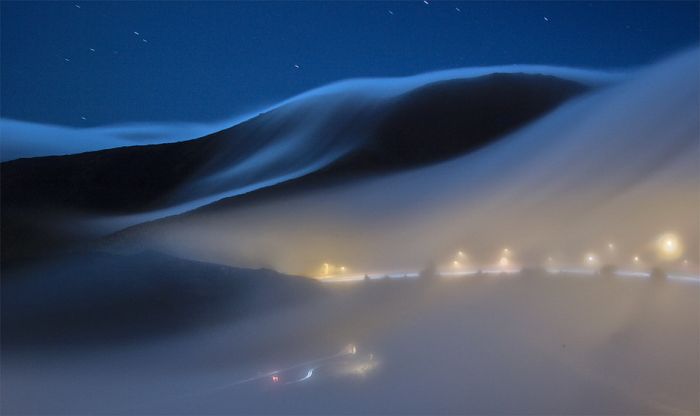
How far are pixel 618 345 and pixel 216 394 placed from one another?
3198 mm

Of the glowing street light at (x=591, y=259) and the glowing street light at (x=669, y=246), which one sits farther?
the glowing street light at (x=591, y=259)

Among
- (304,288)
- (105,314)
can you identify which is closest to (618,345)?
(304,288)

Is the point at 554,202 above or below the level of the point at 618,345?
above

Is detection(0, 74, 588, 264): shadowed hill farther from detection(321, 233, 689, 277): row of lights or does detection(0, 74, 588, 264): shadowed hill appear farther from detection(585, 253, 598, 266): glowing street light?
detection(585, 253, 598, 266): glowing street light

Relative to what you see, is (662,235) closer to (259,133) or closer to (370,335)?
(370,335)

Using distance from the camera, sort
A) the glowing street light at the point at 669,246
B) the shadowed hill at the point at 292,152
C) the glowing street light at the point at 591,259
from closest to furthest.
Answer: the glowing street light at the point at 669,246
the glowing street light at the point at 591,259
the shadowed hill at the point at 292,152

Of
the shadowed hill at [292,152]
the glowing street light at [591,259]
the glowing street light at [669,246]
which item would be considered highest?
the shadowed hill at [292,152]

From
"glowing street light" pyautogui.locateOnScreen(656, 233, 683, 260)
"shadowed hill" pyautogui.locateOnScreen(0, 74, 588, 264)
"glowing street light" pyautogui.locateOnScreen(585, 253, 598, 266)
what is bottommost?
"glowing street light" pyautogui.locateOnScreen(656, 233, 683, 260)

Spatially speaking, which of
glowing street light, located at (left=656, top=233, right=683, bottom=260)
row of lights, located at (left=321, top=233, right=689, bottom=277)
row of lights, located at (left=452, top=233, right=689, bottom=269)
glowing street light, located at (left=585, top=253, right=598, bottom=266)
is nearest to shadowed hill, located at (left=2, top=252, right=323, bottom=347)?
row of lights, located at (left=321, top=233, right=689, bottom=277)

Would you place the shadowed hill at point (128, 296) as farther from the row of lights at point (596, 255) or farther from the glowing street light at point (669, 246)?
the glowing street light at point (669, 246)

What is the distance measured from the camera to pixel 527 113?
333 inches

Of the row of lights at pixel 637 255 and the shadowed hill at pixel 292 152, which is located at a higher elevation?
the shadowed hill at pixel 292 152

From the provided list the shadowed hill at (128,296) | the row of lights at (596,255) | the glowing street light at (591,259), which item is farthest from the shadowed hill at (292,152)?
the glowing street light at (591,259)

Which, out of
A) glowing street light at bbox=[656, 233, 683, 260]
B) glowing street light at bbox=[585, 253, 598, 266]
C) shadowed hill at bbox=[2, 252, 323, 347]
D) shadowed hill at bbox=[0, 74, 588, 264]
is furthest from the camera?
shadowed hill at bbox=[0, 74, 588, 264]
